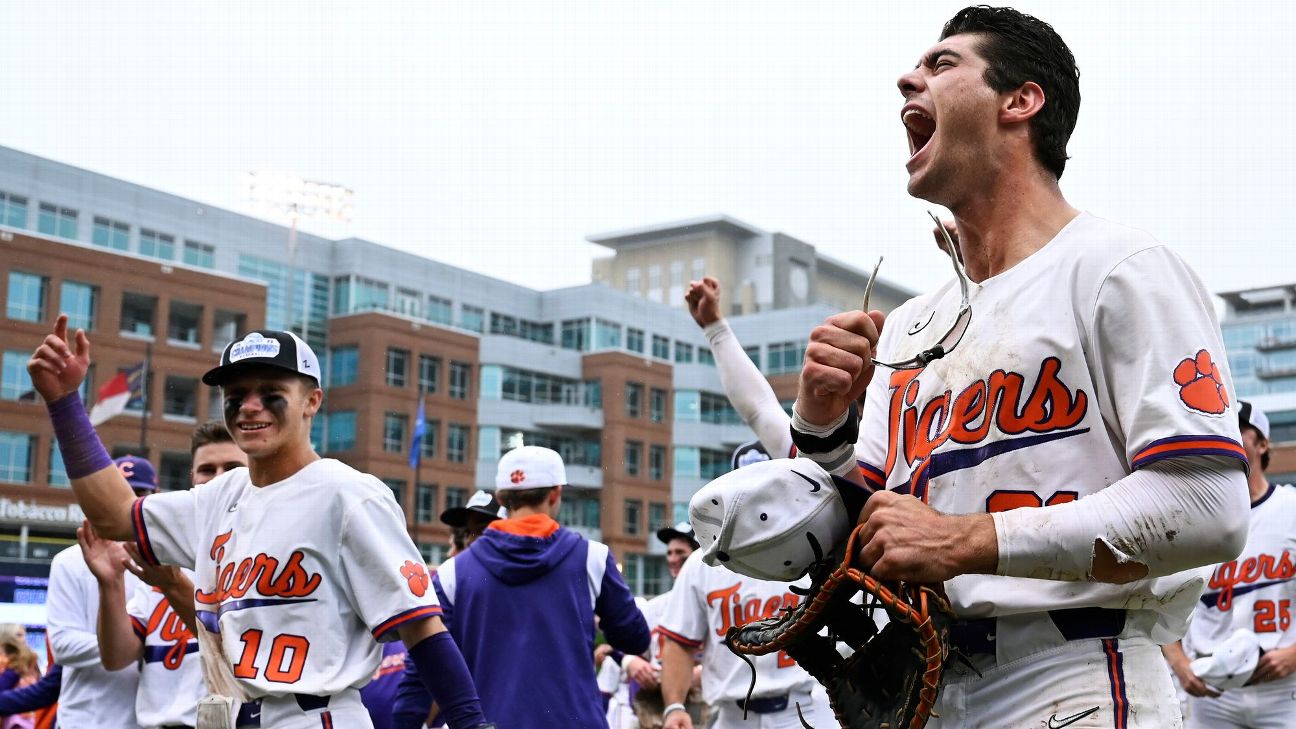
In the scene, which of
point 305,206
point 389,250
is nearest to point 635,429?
point 389,250

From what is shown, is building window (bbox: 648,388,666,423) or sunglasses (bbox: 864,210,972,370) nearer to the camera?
sunglasses (bbox: 864,210,972,370)

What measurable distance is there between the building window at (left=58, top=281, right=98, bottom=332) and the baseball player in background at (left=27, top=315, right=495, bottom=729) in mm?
55607

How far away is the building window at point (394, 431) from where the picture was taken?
69.9 m

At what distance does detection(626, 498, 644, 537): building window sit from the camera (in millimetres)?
80500

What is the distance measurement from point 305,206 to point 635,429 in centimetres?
2344

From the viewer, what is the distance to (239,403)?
223 inches

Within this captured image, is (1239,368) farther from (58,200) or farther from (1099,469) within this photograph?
(1099,469)

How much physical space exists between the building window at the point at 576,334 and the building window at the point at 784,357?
13.6m

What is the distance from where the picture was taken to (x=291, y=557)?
5414 millimetres

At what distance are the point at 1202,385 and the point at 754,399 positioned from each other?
305 cm

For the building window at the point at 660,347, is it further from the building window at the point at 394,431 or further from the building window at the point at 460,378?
the building window at the point at 394,431

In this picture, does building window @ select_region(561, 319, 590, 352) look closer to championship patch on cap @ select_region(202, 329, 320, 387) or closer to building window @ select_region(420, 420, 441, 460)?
building window @ select_region(420, 420, 441, 460)

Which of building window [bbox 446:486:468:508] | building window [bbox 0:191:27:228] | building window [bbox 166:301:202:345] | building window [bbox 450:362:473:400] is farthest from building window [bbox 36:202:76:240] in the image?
building window [bbox 446:486:468:508]

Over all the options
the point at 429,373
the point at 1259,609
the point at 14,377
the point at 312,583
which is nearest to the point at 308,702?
the point at 312,583
